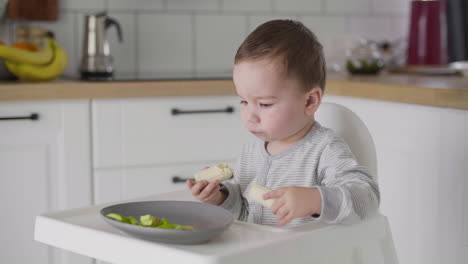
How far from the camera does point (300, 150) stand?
1.29 metres

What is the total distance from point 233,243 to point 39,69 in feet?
5.09

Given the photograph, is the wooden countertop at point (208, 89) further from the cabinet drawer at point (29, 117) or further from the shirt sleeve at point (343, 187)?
the shirt sleeve at point (343, 187)

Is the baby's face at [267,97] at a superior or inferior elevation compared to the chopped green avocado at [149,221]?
superior

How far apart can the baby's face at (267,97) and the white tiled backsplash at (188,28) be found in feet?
5.00

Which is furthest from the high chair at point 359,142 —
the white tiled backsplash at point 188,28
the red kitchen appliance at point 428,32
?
the red kitchen appliance at point 428,32

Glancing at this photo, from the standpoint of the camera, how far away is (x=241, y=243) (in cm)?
99

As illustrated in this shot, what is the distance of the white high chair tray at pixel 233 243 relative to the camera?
3.10 ft

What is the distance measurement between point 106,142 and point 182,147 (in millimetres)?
257

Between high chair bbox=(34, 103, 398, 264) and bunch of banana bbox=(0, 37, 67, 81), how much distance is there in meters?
1.22

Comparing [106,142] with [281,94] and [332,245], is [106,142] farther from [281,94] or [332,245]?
[332,245]

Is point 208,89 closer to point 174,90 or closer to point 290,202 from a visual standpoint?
point 174,90

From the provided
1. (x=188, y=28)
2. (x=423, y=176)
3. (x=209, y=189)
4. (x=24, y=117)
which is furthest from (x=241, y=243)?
(x=188, y=28)

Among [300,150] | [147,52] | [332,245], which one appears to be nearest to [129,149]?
[147,52]

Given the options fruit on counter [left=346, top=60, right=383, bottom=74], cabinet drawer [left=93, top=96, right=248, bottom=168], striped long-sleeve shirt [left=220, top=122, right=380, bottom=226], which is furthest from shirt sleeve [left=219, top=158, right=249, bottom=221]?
fruit on counter [left=346, top=60, right=383, bottom=74]
